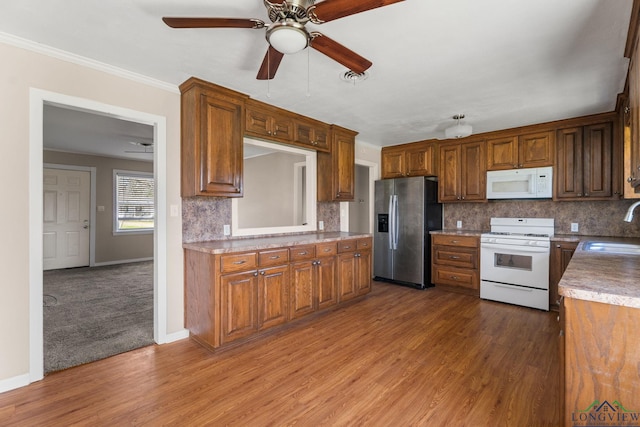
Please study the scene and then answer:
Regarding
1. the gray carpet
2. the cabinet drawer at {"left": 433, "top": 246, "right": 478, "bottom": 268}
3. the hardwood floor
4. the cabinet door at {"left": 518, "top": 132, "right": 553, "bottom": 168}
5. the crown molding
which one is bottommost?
the hardwood floor

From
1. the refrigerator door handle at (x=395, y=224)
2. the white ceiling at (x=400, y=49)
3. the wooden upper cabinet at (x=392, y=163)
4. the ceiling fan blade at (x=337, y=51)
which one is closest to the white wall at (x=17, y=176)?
the white ceiling at (x=400, y=49)

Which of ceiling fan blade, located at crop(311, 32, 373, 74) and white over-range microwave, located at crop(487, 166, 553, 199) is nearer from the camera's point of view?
ceiling fan blade, located at crop(311, 32, 373, 74)

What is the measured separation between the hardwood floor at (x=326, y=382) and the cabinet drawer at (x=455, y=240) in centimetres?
129

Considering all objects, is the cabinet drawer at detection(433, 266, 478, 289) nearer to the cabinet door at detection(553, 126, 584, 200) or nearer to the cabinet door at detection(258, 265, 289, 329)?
the cabinet door at detection(553, 126, 584, 200)

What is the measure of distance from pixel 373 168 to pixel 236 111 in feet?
9.51

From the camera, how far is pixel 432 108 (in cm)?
333

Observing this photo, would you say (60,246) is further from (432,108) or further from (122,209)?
(432,108)

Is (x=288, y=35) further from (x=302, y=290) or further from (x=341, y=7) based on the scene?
(x=302, y=290)

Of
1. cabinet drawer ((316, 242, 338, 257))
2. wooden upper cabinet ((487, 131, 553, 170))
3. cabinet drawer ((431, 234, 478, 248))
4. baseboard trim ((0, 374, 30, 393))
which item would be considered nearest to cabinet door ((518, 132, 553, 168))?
wooden upper cabinet ((487, 131, 553, 170))

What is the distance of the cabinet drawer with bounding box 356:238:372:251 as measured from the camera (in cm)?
386

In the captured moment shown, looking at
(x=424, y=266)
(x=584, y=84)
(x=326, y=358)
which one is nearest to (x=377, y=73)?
(x=584, y=84)

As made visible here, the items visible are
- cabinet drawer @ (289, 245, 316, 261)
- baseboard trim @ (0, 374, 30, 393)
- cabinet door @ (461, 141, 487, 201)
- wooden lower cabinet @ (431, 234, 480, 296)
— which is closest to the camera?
baseboard trim @ (0, 374, 30, 393)

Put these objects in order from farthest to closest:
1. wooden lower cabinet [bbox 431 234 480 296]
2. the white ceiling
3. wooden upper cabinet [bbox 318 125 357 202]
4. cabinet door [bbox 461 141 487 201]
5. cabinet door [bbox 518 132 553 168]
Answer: cabinet door [bbox 461 141 487 201], wooden lower cabinet [bbox 431 234 480 296], wooden upper cabinet [bbox 318 125 357 202], cabinet door [bbox 518 132 553 168], the white ceiling

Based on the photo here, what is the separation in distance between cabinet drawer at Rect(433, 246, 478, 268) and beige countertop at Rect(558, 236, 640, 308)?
7.84ft
